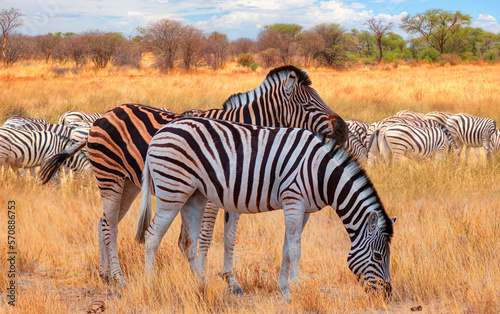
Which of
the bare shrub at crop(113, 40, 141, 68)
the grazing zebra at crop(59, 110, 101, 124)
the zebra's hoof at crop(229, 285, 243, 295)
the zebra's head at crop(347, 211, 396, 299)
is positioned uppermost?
the bare shrub at crop(113, 40, 141, 68)

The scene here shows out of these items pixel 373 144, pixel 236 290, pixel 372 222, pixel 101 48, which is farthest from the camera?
pixel 101 48

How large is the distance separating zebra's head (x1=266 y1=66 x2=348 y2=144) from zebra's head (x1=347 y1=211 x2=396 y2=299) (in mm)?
1657

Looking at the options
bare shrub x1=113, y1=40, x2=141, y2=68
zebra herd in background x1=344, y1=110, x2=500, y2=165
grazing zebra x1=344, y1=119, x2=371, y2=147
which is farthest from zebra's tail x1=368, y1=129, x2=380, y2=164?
bare shrub x1=113, y1=40, x2=141, y2=68

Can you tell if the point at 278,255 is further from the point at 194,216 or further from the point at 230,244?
the point at 194,216

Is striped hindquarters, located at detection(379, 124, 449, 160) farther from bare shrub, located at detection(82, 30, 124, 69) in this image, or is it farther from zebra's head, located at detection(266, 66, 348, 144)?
bare shrub, located at detection(82, 30, 124, 69)

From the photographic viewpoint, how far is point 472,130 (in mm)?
11797

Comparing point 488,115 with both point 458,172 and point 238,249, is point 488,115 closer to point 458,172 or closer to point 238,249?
point 458,172

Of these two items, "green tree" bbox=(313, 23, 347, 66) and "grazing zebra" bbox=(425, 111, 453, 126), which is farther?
"green tree" bbox=(313, 23, 347, 66)

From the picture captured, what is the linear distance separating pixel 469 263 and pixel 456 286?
1.50ft

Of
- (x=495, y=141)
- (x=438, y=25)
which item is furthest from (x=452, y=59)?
(x=495, y=141)

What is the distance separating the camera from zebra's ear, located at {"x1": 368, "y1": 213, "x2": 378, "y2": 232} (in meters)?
3.57

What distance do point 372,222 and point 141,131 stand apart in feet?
7.93

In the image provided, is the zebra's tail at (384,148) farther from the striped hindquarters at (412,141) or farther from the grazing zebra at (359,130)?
the grazing zebra at (359,130)

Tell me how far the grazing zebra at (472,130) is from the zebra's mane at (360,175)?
9052 mm
